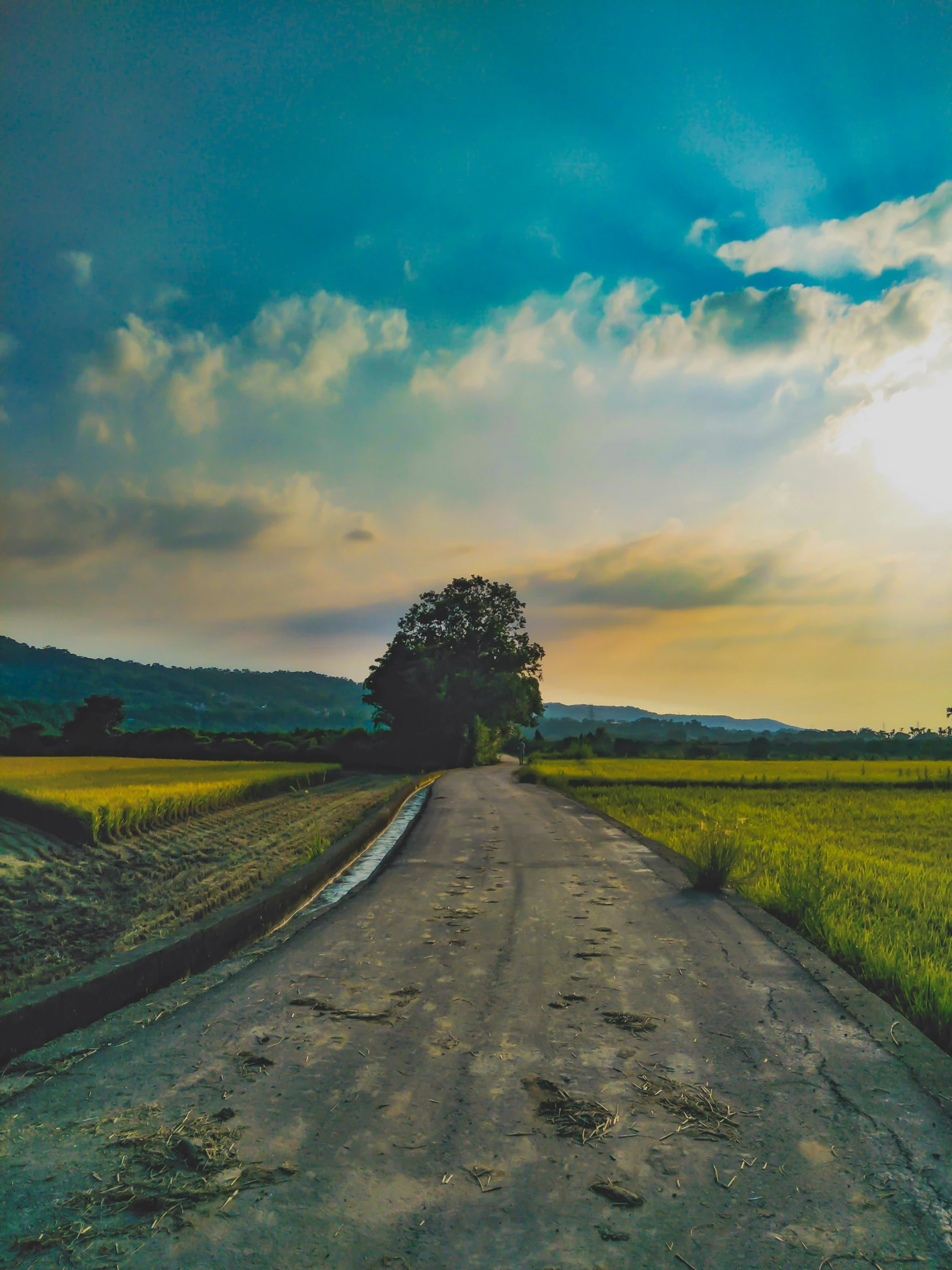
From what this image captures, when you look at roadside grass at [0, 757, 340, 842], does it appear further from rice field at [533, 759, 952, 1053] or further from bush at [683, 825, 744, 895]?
rice field at [533, 759, 952, 1053]

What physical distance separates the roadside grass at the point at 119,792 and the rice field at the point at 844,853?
8.04 meters

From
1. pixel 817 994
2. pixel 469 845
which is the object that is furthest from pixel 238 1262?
pixel 469 845

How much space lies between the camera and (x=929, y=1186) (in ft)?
7.55

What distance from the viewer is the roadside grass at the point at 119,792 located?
9.88m

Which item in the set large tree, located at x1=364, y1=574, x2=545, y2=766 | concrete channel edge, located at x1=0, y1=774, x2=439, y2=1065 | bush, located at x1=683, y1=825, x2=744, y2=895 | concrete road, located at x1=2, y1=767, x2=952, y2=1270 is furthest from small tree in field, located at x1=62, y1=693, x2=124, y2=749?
concrete road, located at x1=2, y1=767, x2=952, y2=1270

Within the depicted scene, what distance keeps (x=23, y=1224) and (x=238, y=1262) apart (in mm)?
694

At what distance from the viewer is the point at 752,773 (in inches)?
1302

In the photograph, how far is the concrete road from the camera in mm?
2008

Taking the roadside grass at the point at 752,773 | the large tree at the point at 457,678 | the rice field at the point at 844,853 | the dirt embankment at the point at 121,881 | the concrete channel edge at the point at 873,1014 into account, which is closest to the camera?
Result: the concrete channel edge at the point at 873,1014

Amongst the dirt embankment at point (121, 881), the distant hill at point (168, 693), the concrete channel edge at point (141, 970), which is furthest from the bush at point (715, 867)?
the distant hill at point (168, 693)

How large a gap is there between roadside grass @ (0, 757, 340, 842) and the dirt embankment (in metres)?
0.30

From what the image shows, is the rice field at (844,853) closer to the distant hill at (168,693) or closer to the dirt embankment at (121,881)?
the dirt embankment at (121,881)

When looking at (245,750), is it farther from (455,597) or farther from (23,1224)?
(23,1224)

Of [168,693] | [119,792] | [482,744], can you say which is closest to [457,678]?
[482,744]
